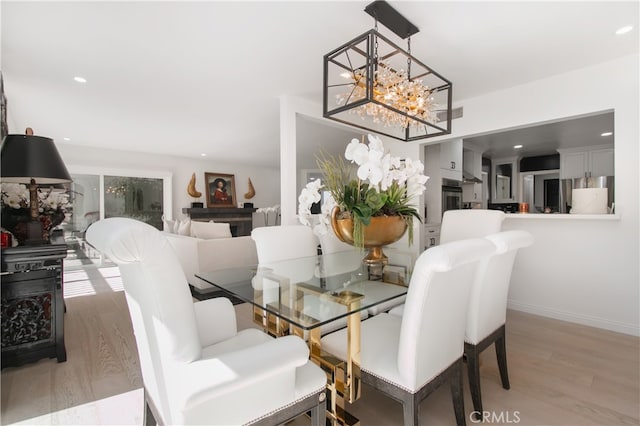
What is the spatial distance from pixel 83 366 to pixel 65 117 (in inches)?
142

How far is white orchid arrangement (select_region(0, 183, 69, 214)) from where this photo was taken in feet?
7.33

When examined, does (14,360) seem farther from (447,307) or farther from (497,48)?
(497,48)

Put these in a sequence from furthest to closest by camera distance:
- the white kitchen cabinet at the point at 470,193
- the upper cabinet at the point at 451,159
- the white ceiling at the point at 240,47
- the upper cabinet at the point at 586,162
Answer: the white kitchen cabinet at the point at 470,193 → the upper cabinet at the point at 586,162 → the upper cabinet at the point at 451,159 → the white ceiling at the point at 240,47

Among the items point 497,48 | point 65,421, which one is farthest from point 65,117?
point 497,48

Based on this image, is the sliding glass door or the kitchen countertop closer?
the kitchen countertop

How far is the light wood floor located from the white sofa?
110 centimetres

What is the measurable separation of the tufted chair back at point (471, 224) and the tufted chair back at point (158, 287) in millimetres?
2345

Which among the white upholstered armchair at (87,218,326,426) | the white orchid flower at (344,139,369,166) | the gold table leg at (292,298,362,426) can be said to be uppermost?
the white orchid flower at (344,139,369,166)

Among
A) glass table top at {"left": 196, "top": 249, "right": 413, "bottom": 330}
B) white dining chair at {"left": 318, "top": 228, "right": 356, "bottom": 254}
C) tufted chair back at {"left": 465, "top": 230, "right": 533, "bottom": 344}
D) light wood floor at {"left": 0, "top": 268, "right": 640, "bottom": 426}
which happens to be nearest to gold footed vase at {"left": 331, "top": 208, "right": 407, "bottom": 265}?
glass table top at {"left": 196, "top": 249, "right": 413, "bottom": 330}

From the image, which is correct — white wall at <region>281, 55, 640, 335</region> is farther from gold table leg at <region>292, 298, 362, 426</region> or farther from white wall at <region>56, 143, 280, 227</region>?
white wall at <region>56, 143, 280, 227</region>

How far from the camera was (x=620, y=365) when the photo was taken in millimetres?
2139

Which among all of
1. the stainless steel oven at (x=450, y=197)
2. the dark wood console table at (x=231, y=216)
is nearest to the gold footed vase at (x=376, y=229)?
the stainless steel oven at (x=450, y=197)

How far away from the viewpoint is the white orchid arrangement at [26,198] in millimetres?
2234

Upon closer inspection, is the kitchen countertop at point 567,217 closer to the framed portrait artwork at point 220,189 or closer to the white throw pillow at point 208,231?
the white throw pillow at point 208,231
